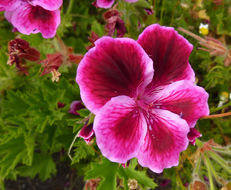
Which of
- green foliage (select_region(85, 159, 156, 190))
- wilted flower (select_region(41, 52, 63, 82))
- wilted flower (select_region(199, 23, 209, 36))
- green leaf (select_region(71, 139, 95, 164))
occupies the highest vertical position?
wilted flower (select_region(41, 52, 63, 82))

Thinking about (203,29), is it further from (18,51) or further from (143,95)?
(18,51)

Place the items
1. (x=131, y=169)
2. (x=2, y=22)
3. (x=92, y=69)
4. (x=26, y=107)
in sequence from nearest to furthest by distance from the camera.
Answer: (x=92, y=69)
(x=131, y=169)
(x=26, y=107)
(x=2, y=22)

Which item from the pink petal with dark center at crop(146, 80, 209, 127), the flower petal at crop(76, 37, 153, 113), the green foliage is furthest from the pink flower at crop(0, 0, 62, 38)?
the green foliage

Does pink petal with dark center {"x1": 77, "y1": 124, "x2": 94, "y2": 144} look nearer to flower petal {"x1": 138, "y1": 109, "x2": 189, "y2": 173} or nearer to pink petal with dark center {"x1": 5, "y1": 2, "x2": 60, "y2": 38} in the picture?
flower petal {"x1": 138, "y1": 109, "x2": 189, "y2": 173}

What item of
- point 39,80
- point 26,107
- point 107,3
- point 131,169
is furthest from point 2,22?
point 131,169

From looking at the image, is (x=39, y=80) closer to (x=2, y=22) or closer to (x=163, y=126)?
(x=2, y=22)

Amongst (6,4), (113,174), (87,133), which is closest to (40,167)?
(113,174)
